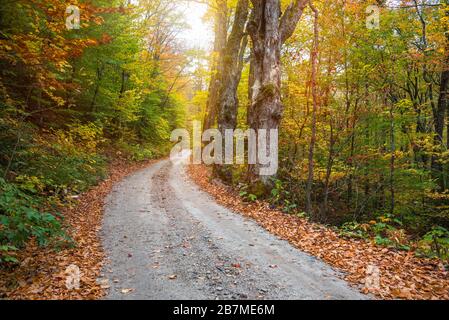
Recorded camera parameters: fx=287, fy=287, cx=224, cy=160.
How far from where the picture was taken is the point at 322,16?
13086 millimetres

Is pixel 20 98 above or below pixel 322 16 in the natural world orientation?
below

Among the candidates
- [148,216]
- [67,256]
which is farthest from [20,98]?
[67,256]

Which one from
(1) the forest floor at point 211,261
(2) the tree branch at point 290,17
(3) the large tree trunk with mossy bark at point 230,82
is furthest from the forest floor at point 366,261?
(2) the tree branch at point 290,17

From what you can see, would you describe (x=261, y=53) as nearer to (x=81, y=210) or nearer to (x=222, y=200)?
(x=222, y=200)

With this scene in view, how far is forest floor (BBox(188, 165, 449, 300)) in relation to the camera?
447 centimetres

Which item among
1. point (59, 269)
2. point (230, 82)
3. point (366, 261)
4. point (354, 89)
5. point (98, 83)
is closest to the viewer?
point (59, 269)

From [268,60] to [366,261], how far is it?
7.49m

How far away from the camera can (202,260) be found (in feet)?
18.7

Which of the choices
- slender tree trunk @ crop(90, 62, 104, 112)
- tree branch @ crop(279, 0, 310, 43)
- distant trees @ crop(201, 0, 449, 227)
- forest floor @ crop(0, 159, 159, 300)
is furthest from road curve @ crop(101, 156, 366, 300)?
slender tree trunk @ crop(90, 62, 104, 112)

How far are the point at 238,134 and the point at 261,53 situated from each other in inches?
260

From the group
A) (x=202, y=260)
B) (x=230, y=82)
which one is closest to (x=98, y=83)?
(x=230, y=82)

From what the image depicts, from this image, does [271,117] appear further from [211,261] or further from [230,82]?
[211,261]

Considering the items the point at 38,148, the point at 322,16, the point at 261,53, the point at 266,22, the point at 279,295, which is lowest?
the point at 279,295

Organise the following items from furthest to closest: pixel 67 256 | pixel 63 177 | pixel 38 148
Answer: pixel 63 177
pixel 38 148
pixel 67 256
